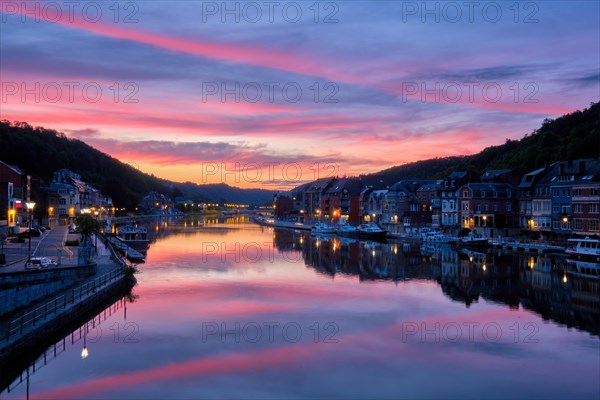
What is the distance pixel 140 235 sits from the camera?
7394cm

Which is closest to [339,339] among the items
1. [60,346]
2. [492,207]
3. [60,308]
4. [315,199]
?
[60,346]

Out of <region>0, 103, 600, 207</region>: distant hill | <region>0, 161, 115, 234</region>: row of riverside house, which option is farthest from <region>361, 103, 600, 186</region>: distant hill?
<region>0, 161, 115, 234</region>: row of riverside house

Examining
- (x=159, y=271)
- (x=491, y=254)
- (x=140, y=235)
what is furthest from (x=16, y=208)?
(x=491, y=254)

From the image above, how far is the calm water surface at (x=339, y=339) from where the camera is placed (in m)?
20.4

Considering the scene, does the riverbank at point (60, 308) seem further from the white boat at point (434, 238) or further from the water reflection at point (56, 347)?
the white boat at point (434, 238)

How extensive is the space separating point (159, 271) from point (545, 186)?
4528 centimetres

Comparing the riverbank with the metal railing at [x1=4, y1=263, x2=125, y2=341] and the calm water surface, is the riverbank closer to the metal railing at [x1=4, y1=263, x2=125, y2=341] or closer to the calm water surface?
the metal railing at [x1=4, y1=263, x2=125, y2=341]

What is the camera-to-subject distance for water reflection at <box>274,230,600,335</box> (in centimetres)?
3394

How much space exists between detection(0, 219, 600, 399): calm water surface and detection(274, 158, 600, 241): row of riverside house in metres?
19.0

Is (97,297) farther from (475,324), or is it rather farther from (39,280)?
(475,324)

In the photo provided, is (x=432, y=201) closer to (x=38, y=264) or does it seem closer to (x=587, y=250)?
(x=587, y=250)

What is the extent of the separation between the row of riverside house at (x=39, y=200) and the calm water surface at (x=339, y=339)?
20.8 m

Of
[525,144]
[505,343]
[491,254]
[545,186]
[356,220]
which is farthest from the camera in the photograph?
[525,144]

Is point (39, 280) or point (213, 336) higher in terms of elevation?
point (39, 280)
